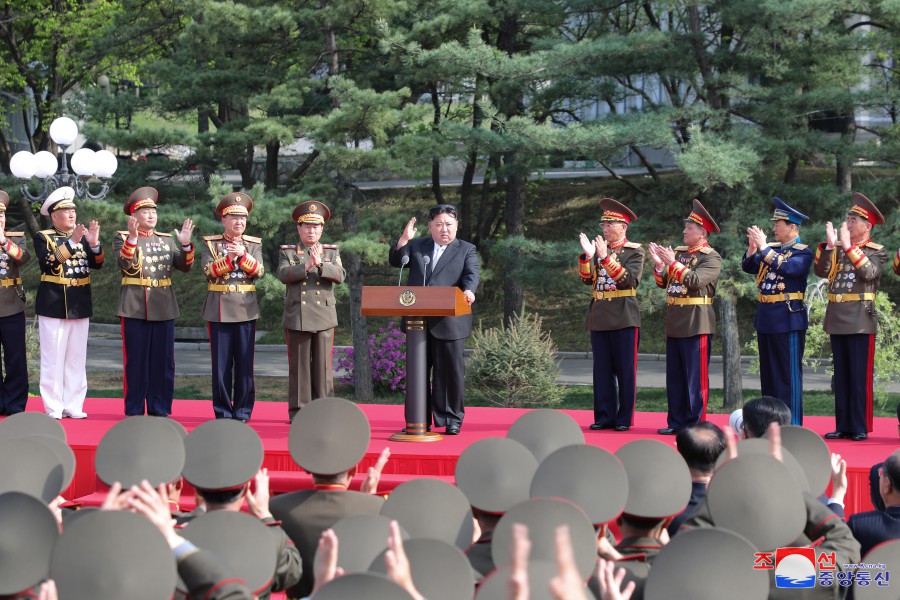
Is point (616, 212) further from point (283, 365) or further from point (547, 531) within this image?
point (283, 365)

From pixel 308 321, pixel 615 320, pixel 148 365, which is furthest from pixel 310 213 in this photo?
pixel 615 320

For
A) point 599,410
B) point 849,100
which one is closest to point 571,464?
point 599,410

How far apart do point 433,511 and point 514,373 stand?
8329 millimetres

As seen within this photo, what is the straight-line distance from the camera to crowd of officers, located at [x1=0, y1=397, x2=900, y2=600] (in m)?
2.40

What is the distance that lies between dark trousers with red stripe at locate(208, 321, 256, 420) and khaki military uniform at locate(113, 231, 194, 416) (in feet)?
1.20

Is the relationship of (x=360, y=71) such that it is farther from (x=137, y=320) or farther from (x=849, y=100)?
(x=137, y=320)

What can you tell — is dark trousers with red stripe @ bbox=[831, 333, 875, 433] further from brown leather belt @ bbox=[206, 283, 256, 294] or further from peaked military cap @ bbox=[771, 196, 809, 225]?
brown leather belt @ bbox=[206, 283, 256, 294]

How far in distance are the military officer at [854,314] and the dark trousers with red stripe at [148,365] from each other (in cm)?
457

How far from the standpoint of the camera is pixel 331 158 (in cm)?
1230

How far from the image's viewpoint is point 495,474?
3.42m

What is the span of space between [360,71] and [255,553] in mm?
12347

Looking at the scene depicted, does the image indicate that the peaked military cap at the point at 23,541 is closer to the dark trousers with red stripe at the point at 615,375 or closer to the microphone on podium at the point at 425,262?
the microphone on podium at the point at 425,262

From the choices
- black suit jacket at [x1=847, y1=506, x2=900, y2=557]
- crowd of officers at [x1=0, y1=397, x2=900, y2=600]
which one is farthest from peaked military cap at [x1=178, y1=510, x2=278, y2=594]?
black suit jacket at [x1=847, y1=506, x2=900, y2=557]

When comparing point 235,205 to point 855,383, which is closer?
point 855,383
